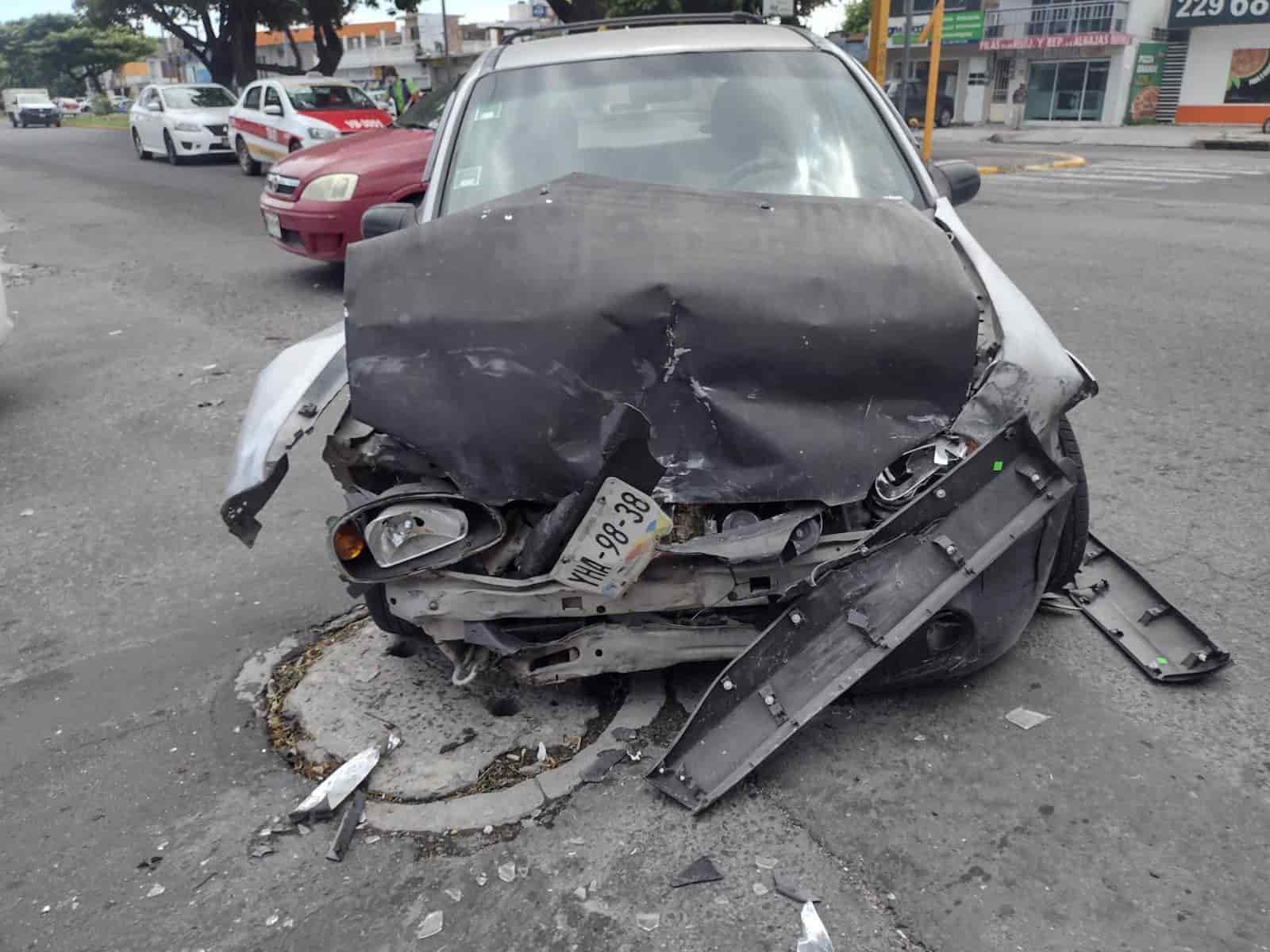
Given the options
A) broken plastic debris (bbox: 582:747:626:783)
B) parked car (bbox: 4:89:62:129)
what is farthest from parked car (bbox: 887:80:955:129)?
parked car (bbox: 4:89:62:129)

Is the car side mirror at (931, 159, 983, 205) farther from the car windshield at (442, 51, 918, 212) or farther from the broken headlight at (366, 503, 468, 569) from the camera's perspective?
the broken headlight at (366, 503, 468, 569)

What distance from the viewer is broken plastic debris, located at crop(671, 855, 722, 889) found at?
2.50 meters

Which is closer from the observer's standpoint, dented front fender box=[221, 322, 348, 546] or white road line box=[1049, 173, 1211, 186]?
dented front fender box=[221, 322, 348, 546]

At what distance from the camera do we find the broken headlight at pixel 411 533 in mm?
2766

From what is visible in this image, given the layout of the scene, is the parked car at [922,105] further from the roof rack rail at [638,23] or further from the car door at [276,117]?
the roof rack rail at [638,23]

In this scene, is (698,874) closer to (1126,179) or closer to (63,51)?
(1126,179)

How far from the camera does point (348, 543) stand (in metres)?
2.81

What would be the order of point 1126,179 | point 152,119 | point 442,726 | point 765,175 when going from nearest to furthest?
point 442,726, point 765,175, point 1126,179, point 152,119

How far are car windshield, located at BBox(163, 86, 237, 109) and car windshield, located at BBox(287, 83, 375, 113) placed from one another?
23.3 feet

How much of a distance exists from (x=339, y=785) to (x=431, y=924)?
2.10ft

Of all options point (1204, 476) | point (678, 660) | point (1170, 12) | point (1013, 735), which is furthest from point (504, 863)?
point (1170, 12)

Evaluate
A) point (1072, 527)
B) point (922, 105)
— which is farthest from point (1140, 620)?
point (922, 105)

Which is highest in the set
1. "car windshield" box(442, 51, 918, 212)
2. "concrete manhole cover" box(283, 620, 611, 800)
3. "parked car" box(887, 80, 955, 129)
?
"car windshield" box(442, 51, 918, 212)

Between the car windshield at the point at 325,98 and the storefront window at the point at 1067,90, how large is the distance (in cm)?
3166
